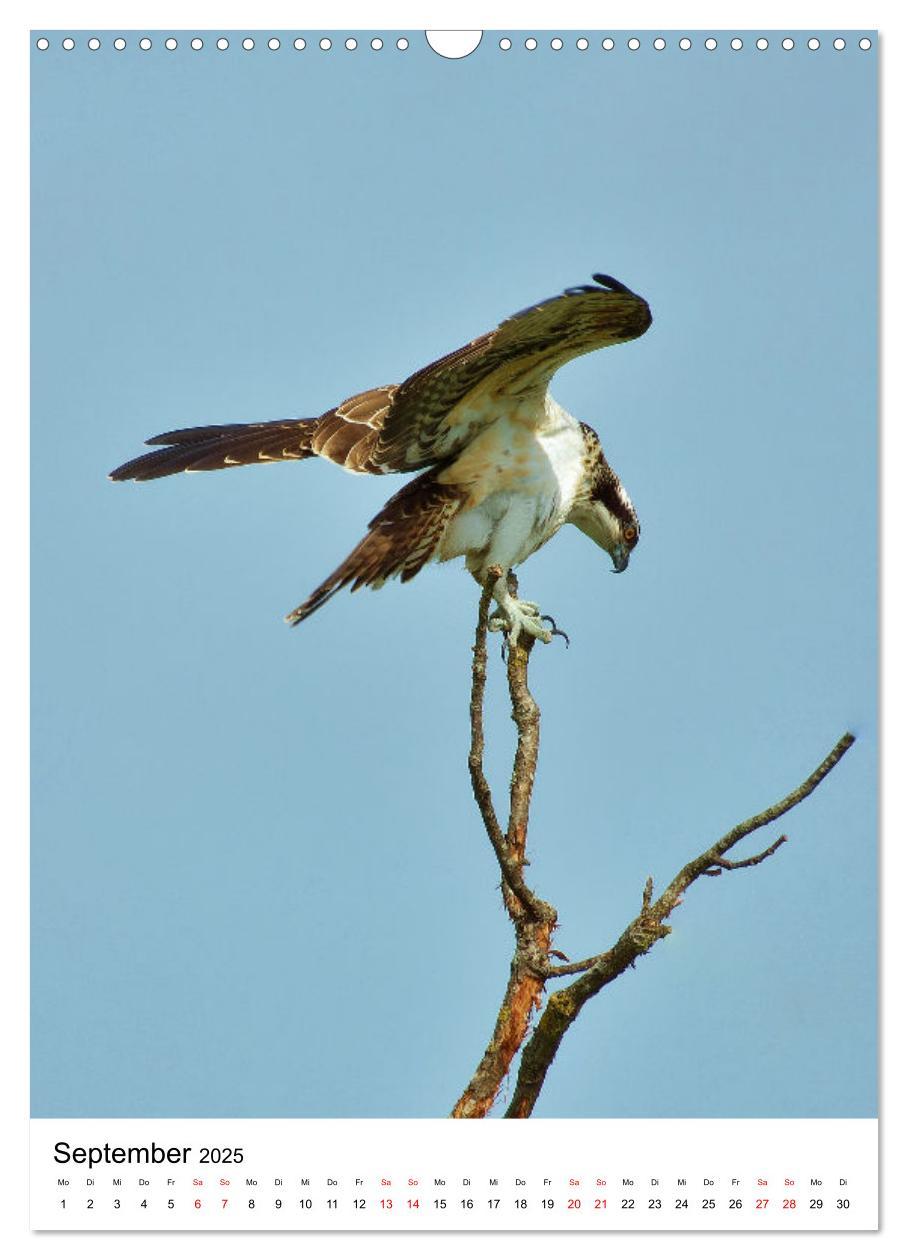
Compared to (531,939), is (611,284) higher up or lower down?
higher up

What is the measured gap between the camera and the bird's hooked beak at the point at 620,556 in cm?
673

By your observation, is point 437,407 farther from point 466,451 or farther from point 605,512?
point 605,512

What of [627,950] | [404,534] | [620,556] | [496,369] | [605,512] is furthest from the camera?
[620,556]

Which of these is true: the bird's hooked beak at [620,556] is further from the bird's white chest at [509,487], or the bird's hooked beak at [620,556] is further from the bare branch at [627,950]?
the bare branch at [627,950]

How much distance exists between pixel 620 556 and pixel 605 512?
0.31 meters

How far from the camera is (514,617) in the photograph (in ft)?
18.4
